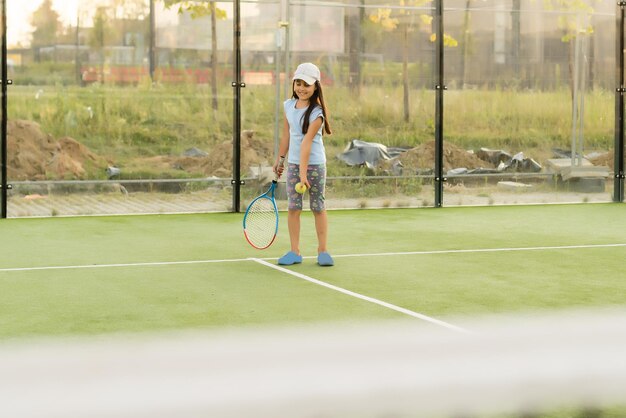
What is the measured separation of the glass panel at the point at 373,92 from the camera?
13625 millimetres

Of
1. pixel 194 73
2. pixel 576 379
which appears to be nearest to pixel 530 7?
pixel 194 73

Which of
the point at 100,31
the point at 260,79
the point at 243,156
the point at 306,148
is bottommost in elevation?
the point at 243,156

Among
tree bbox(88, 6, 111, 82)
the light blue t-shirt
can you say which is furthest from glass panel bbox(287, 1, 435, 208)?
the light blue t-shirt

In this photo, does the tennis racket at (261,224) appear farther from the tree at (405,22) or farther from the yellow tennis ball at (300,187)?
the tree at (405,22)

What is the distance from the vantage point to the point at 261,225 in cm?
998

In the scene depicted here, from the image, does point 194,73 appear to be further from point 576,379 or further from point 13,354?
point 576,379

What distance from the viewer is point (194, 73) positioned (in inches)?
520

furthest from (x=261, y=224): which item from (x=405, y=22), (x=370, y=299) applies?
(x=405, y=22)

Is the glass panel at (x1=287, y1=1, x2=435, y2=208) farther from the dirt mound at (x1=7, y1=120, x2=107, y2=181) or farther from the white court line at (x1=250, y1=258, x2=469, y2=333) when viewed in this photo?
the white court line at (x1=250, y1=258, x2=469, y2=333)

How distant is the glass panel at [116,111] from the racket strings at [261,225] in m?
3.37

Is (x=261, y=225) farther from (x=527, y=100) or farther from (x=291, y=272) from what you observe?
(x=527, y=100)

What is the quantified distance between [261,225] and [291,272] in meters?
1.27

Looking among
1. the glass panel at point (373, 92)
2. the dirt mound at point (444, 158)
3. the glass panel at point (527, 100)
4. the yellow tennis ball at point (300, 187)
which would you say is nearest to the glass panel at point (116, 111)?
the glass panel at point (373, 92)

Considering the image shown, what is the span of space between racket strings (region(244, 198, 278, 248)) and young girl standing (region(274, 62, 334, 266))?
Answer: 2.06 feet
